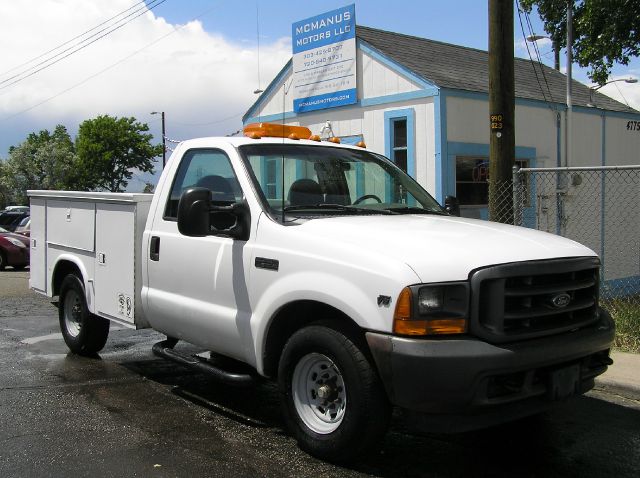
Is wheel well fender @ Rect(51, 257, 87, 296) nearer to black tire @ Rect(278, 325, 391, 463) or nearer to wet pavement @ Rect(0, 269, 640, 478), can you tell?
wet pavement @ Rect(0, 269, 640, 478)

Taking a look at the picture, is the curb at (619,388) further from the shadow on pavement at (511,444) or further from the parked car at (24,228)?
the parked car at (24,228)

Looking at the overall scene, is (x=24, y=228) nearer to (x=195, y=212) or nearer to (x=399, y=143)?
(x=399, y=143)

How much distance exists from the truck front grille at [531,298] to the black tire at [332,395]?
673 mm

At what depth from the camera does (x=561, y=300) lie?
3.75 metres

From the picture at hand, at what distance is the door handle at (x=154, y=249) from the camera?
519 centimetres

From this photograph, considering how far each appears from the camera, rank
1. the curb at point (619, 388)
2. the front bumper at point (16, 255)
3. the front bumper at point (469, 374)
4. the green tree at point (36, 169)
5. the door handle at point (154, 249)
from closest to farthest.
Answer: the front bumper at point (469, 374)
the door handle at point (154, 249)
the curb at point (619, 388)
the front bumper at point (16, 255)
the green tree at point (36, 169)

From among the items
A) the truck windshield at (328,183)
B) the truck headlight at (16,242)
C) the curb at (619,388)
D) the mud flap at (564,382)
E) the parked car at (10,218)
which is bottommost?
the curb at (619,388)

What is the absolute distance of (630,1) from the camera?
433 inches

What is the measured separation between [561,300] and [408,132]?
7.90 m

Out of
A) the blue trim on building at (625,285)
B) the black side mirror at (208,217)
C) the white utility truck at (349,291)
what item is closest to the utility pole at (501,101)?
the white utility truck at (349,291)

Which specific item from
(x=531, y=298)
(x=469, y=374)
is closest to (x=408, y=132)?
(x=531, y=298)

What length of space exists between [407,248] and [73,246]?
4.12 metres

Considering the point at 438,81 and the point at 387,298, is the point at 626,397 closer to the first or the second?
the point at 387,298

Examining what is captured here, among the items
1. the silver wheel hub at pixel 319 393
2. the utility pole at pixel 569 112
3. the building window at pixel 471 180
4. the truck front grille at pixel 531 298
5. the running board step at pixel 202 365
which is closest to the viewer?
the truck front grille at pixel 531 298
